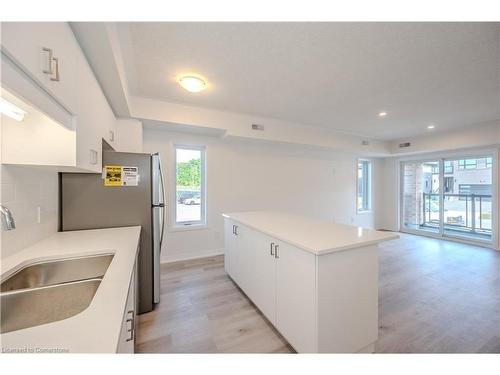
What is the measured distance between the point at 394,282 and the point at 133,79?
14.0 ft

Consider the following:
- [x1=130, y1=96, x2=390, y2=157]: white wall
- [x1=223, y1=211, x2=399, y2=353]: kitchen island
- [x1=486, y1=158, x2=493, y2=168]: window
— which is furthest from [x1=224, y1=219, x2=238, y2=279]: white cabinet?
[x1=486, y1=158, x2=493, y2=168]: window

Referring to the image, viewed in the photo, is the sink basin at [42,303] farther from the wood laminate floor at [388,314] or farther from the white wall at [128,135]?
the white wall at [128,135]

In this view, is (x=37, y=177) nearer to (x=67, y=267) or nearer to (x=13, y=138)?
(x=13, y=138)

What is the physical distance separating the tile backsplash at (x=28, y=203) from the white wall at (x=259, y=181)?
1860 mm

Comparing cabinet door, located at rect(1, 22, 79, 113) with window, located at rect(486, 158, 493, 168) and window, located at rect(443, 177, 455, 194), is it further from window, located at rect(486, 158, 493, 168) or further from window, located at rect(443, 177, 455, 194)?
window, located at rect(443, 177, 455, 194)

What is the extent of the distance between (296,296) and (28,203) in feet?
6.52

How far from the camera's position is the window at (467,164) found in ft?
14.9

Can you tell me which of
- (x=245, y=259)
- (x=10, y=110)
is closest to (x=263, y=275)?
(x=245, y=259)

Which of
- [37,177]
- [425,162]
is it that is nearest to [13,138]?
[37,177]

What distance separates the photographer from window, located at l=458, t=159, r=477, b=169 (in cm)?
453

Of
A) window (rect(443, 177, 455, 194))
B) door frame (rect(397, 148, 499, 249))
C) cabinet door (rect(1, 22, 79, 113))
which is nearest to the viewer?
cabinet door (rect(1, 22, 79, 113))

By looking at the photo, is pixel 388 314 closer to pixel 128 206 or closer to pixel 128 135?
pixel 128 206

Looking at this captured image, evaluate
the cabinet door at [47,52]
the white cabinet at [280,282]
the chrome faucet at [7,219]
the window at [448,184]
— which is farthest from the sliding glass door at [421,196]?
the chrome faucet at [7,219]

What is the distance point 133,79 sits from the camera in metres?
2.41
